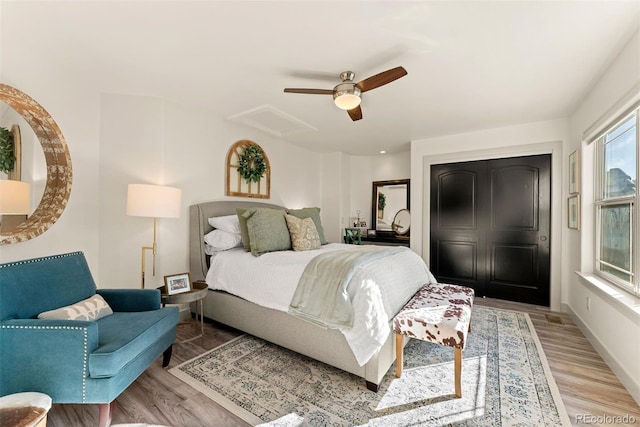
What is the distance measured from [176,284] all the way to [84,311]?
2.17 feet

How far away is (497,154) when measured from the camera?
3760mm

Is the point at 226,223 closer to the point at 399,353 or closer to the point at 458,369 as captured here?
the point at 399,353

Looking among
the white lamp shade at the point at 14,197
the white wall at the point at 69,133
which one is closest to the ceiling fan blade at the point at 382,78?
the white wall at the point at 69,133

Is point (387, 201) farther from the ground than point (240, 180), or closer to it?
closer to it

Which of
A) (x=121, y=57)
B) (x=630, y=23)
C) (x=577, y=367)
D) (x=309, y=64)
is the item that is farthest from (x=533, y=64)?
(x=121, y=57)

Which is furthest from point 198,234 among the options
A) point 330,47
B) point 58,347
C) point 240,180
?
point 330,47

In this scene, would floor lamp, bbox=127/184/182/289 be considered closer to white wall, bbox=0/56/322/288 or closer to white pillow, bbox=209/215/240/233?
white wall, bbox=0/56/322/288

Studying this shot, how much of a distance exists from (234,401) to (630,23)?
136 inches

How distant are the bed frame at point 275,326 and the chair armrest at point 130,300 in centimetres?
73

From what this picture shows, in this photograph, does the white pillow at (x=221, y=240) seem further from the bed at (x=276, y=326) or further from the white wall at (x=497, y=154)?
the white wall at (x=497, y=154)

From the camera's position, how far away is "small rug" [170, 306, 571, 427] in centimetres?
157

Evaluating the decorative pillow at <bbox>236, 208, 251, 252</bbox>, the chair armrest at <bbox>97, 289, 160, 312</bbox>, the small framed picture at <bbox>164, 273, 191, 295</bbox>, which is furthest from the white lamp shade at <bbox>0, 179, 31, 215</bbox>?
the decorative pillow at <bbox>236, 208, 251, 252</bbox>

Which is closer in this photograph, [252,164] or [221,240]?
[221,240]

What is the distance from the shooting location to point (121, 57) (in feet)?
6.91
